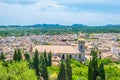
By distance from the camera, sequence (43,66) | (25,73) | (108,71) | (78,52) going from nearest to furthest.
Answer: (25,73)
(43,66)
(108,71)
(78,52)

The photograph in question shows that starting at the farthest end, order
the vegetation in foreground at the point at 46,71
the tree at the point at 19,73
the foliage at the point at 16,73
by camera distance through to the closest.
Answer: the vegetation in foreground at the point at 46,71 < the tree at the point at 19,73 < the foliage at the point at 16,73

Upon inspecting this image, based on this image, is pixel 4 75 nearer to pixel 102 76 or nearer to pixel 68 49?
→ pixel 102 76

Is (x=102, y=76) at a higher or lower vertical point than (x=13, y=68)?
lower

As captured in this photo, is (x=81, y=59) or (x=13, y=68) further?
(x=81, y=59)

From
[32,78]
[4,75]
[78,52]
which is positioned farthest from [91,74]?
[78,52]

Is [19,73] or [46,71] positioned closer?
[19,73]

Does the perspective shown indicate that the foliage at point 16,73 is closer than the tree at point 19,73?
Yes

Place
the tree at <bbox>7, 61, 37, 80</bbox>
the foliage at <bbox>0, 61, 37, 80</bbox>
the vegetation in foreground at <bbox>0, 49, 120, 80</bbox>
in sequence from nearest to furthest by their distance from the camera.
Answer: the foliage at <bbox>0, 61, 37, 80</bbox> < the tree at <bbox>7, 61, 37, 80</bbox> < the vegetation in foreground at <bbox>0, 49, 120, 80</bbox>

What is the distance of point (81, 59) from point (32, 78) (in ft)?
153

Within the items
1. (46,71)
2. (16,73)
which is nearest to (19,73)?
(16,73)

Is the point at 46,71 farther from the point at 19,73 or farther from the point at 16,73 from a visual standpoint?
the point at 16,73

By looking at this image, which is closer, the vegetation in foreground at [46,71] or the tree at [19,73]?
the tree at [19,73]

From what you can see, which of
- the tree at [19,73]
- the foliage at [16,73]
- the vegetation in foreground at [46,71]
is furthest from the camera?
the vegetation in foreground at [46,71]

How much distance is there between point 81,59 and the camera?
7862cm
